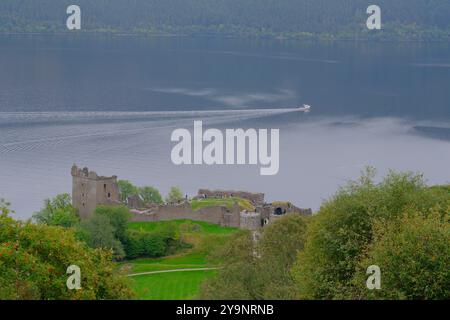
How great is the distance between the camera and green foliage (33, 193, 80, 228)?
4406 centimetres

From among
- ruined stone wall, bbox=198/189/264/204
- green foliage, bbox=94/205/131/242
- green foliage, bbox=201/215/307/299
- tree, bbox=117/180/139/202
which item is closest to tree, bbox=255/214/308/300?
green foliage, bbox=201/215/307/299

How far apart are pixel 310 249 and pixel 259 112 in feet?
194

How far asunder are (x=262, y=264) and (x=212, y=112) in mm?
54939

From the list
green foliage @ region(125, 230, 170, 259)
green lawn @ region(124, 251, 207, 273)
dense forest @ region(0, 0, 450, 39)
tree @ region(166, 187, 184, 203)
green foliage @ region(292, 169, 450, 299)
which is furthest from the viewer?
dense forest @ region(0, 0, 450, 39)

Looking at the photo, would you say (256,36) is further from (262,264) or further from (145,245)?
(262,264)

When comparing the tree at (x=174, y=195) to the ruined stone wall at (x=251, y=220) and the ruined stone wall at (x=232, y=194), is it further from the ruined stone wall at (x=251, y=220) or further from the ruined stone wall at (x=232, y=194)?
the ruined stone wall at (x=251, y=220)

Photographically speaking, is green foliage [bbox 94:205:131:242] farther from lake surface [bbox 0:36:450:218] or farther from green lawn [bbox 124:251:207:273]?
lake surface [bbox 0:36:450:218]

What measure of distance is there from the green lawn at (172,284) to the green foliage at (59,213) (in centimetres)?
903

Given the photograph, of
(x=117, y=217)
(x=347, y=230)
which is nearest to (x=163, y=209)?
(x=117, y=217)

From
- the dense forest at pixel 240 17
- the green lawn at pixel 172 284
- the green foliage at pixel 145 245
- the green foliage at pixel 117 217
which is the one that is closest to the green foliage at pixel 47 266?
the green lawn at pixel 172 284

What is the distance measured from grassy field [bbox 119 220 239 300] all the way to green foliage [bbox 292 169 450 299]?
5362mm

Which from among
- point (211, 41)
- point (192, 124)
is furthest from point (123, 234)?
point (211, 41)

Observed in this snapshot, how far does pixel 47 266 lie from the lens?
1866 centimetres
